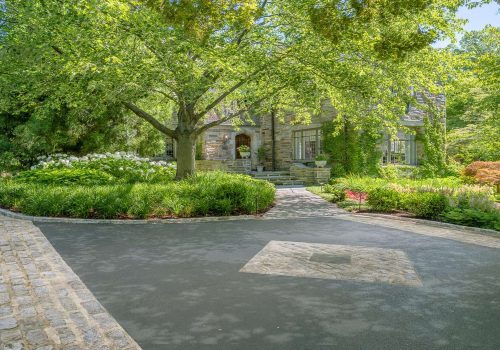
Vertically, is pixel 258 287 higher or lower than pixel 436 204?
lower

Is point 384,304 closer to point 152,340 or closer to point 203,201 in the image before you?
point 152,340

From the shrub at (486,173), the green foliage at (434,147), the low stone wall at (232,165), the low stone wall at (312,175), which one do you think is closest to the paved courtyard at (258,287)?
the shrub at (486,173)

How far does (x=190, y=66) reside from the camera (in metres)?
10.4

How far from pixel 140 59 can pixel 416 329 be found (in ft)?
29.9

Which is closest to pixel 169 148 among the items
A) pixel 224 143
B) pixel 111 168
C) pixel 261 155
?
pixel 224 143

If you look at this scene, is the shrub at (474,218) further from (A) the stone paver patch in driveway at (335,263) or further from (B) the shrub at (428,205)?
(A) the stone paver patch in driveway at (335,263)

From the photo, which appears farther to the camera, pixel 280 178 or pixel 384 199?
pixel 280 178

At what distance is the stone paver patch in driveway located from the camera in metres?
5.62

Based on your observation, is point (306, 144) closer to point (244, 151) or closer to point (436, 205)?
point (244, 151)

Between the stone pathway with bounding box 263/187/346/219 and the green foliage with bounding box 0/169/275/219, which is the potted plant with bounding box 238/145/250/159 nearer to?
the stone pathway with bounding box 263/187/346/219

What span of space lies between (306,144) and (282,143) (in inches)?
75.0

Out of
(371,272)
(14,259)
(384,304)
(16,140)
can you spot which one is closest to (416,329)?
(384,304)

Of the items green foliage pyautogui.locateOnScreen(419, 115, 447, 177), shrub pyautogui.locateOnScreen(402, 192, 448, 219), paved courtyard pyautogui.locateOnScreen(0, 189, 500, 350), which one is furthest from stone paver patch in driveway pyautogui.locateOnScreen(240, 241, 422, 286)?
green foliage pyautogui.locateOnScreen(419, 115, 447, 177)

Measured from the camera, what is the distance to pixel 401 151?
23.0 meters
